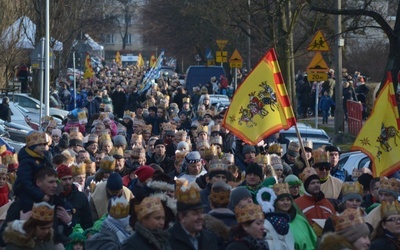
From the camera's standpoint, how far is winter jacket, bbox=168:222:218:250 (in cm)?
858

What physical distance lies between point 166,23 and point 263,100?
48.2 metres

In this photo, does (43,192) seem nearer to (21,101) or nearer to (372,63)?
(21,101)

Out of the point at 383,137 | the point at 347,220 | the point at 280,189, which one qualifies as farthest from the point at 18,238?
the point at 383,137

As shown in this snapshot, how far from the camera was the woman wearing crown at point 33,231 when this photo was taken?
857 centimetres

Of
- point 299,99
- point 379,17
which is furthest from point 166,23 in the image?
point 379,17

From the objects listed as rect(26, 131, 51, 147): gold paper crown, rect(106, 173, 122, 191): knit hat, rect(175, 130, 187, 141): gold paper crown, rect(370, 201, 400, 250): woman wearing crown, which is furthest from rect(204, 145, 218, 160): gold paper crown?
rect(370, 201, 400, 250): woman wearing crown

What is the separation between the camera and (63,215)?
1034 cm

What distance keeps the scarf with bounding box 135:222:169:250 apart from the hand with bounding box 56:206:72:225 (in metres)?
2.05

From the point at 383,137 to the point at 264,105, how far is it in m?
1.76

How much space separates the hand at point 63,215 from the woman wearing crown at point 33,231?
1495 millimetres

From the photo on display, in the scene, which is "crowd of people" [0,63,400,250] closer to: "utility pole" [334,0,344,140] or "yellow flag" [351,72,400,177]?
"yellow flag" [351,72,400,177]

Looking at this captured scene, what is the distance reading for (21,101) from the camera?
3959 cm

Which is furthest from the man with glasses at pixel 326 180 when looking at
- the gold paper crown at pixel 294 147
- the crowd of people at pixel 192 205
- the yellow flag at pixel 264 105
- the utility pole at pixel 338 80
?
the utility pole at pixel 338 80

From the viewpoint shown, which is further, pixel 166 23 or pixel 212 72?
pixel 166 23
